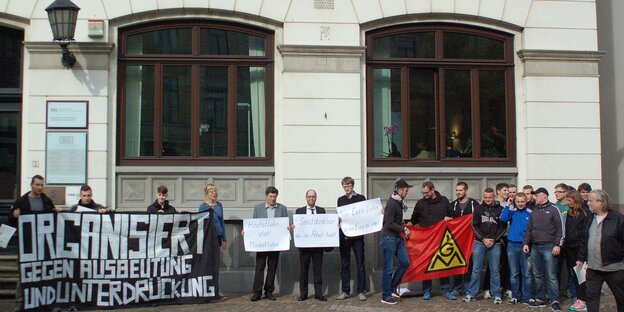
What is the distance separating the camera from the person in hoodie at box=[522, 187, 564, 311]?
34.0 feet

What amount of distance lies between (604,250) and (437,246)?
10.9ft

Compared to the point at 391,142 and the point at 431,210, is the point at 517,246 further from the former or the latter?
the point at 391,142

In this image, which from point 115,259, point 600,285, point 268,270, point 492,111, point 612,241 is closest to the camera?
point 612,241

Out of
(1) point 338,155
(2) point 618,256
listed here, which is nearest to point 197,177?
(1) point 338,155

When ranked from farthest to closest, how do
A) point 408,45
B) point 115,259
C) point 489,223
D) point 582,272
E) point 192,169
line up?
point 408,45, point 192,169, point 489,223, point 115,259, point 582,272

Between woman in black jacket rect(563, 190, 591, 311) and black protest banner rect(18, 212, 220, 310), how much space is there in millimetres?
5425

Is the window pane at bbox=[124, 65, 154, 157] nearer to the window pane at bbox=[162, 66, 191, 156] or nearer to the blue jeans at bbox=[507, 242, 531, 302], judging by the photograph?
the window pane at bbox=[162, 66, 191, 156]

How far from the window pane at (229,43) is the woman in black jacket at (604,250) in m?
6.61

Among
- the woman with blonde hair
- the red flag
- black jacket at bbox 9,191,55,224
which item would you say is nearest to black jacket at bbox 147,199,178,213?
the woman with blonde hair

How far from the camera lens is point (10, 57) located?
12461mm

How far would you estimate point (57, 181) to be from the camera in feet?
38.6

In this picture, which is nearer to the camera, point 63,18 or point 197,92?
point 63,18

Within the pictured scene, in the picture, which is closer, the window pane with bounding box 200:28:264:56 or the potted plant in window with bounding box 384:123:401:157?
the window pane with bounding box 200:28:264:56

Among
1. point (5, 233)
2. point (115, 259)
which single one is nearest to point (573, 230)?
point (115, 259)
